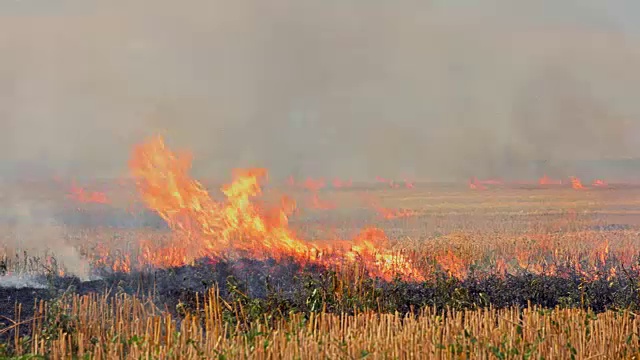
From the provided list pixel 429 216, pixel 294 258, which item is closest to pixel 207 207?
pixel 294 258

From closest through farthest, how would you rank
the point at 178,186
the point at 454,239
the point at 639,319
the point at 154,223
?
the point at 639,319 < the point at 178,186 < the point at 454,239 < the point at 154,223

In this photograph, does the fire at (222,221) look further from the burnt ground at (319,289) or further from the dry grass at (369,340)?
the dry grass at (369,340)

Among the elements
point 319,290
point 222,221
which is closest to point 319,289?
point 319,290

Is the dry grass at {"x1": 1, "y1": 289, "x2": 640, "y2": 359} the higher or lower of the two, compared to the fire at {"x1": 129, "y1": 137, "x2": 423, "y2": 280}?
lower

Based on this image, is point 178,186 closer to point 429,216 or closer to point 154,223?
point 154,223

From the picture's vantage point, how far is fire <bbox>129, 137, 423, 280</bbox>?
14.6 m

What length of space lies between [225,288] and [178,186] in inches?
115

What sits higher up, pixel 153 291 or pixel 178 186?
pixel 178 186

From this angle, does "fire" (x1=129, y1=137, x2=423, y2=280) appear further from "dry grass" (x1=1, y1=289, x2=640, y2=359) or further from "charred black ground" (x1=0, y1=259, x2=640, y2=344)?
"dry grass" (x1=1, y1=289, x2=640, y2=359)

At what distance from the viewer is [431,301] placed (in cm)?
1203

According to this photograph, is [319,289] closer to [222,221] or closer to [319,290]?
[319,290]

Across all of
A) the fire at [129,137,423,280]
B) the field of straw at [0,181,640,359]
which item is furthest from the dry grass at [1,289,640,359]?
the fire at [129,137,423,280]

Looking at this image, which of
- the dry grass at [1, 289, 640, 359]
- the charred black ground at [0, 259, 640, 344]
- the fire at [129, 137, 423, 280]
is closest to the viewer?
the dry grass at [1, 289, 640, 359]

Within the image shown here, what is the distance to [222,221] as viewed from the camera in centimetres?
Answer: 1512
